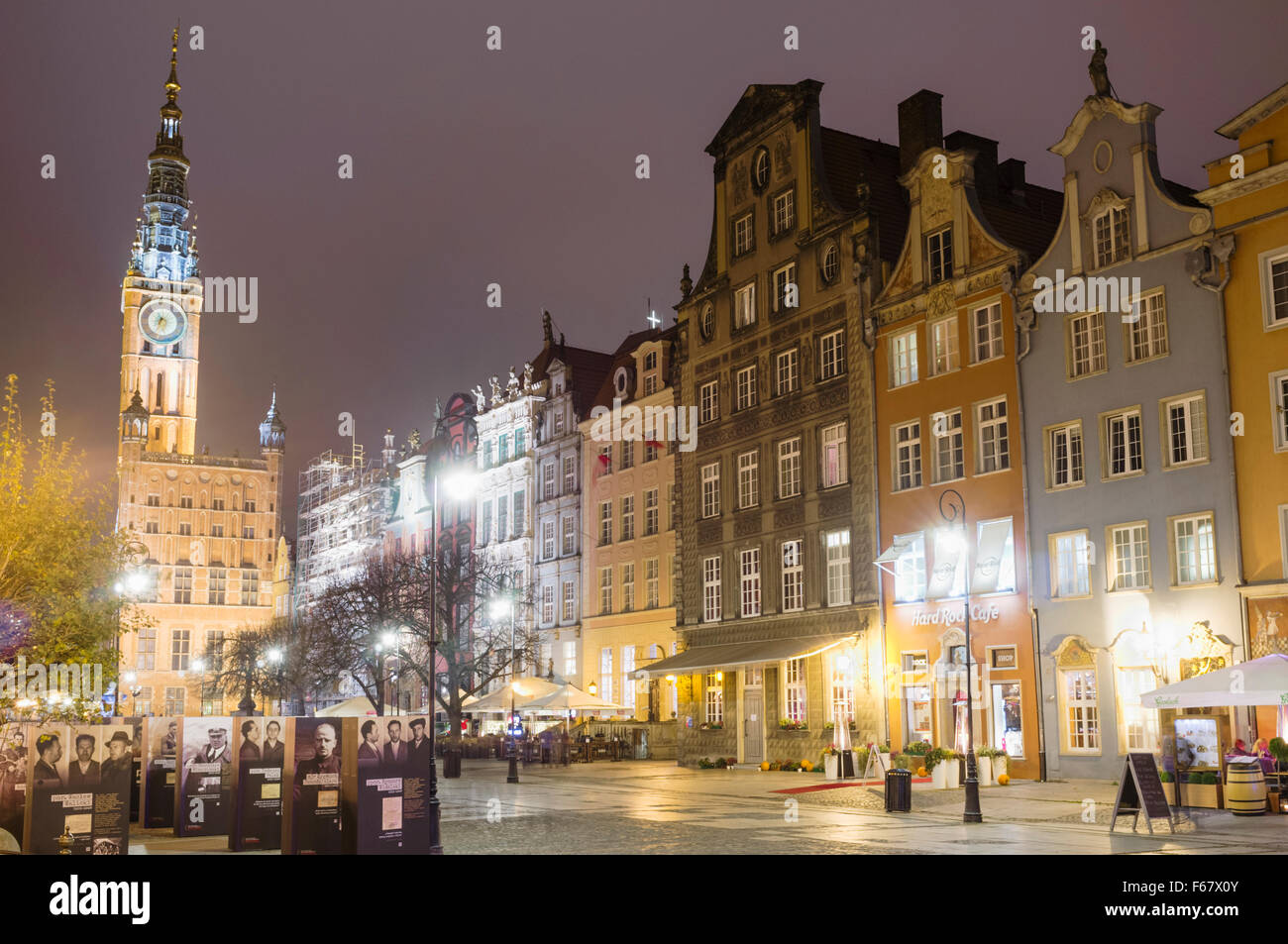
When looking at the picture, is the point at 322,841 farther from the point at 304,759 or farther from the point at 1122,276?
the point at 1122,276

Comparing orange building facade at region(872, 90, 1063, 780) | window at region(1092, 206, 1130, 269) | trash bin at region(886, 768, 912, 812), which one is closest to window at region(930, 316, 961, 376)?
orange building facade at region(872, 90, 1063, 780)

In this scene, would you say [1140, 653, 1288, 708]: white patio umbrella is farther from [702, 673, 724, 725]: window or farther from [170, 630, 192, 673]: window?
[170, 630, 192, 673]: window

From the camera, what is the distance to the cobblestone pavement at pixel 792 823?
18703 millimetres

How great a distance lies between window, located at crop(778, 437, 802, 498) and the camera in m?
42.6

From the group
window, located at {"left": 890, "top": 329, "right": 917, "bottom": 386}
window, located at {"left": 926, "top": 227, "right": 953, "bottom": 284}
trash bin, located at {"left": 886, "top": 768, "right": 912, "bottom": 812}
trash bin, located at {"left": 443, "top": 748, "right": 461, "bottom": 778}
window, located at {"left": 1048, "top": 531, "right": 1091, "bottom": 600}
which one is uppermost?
window, located at {"left": 926, "top": 227, "right": 953, "bottom": 284}

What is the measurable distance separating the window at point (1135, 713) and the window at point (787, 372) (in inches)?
609

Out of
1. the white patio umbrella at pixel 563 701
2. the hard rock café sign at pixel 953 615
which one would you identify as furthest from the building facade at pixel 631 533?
the hard rock café sign at pixel 953 615

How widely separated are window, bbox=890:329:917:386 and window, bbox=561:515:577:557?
78.9 ft

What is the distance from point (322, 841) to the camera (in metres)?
17.7

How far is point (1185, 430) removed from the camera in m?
30.3

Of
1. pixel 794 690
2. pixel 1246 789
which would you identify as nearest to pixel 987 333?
pixel 794 690

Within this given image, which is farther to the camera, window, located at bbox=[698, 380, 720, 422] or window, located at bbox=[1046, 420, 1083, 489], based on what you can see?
window, located at bbox=[698, 380, 720, 422]

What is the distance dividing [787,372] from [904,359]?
226 inches
